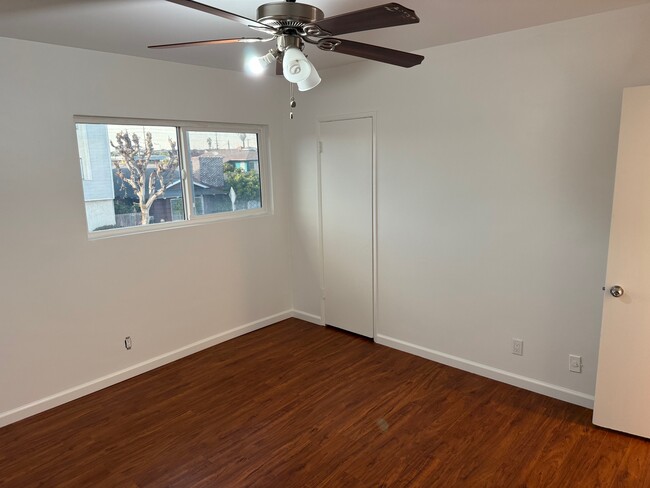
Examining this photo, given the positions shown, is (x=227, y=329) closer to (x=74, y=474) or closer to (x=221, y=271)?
(x=221, y=271)

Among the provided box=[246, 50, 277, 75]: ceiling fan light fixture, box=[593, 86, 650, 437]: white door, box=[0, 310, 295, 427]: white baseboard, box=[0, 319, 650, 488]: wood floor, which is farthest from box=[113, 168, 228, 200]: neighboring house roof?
box=[593, 86, 650, 437]: white door

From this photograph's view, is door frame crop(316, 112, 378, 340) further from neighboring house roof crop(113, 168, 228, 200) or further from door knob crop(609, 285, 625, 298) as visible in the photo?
door knob crop(609, 285, 625, 298)

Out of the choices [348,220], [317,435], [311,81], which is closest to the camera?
[311,81]

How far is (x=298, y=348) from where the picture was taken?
3908 millimetres

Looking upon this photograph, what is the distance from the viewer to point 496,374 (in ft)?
10.6

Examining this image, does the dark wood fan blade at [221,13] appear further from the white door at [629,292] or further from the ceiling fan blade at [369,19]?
the white door at [629,292]

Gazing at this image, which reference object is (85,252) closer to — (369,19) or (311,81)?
(311,81)

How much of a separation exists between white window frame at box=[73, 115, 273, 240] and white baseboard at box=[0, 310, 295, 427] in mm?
1058

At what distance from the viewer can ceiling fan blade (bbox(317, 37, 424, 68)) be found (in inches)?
71.7

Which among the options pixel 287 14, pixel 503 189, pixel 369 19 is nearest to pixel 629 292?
pixel 503 189

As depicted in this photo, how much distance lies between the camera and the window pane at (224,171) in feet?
12.7

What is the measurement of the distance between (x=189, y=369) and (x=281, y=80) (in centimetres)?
281

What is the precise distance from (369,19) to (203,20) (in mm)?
1235

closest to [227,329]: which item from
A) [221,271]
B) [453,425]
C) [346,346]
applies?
[221,271]
